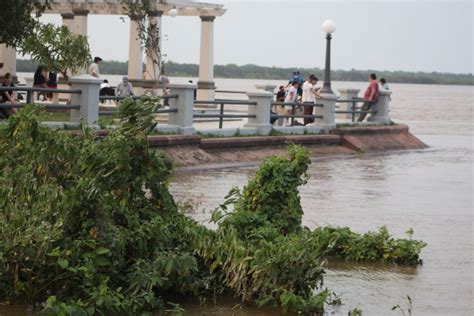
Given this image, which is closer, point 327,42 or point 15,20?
point 15,20

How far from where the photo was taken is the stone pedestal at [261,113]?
2758 centimetres

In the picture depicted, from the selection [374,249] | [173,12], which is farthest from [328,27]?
[374,249]

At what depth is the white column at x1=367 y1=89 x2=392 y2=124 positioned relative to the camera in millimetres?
34875

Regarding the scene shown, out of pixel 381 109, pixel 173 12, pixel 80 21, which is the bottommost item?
pixel 381 109

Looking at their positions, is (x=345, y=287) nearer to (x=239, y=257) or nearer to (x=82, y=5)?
(x=239, y=257)

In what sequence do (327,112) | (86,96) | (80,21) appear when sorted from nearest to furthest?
(86,96)
(327,112)
(80,21)

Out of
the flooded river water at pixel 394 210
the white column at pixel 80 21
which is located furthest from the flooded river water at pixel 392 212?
the white column at pixel 80 21

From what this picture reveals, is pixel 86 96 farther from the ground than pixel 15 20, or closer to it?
closer to it

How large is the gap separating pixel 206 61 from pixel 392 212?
84.3ft

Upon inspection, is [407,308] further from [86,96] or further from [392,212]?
[86,96]

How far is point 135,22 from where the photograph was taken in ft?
126

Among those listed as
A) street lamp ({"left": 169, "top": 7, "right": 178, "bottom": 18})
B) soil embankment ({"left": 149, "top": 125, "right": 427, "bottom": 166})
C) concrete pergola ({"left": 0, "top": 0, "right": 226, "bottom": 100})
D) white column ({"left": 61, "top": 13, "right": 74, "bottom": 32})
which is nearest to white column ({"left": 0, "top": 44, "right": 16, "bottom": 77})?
concrete pergola ({"left": 0, "top": 0, "right": 226, "bottom": 100})

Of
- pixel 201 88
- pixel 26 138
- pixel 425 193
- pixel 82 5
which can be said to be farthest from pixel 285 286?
pixel 201 88

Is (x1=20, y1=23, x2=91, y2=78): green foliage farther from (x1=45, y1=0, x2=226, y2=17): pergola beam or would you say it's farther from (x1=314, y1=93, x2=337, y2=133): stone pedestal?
(x1=314, y1=93, x2=337, y2=133): stone pedestal
